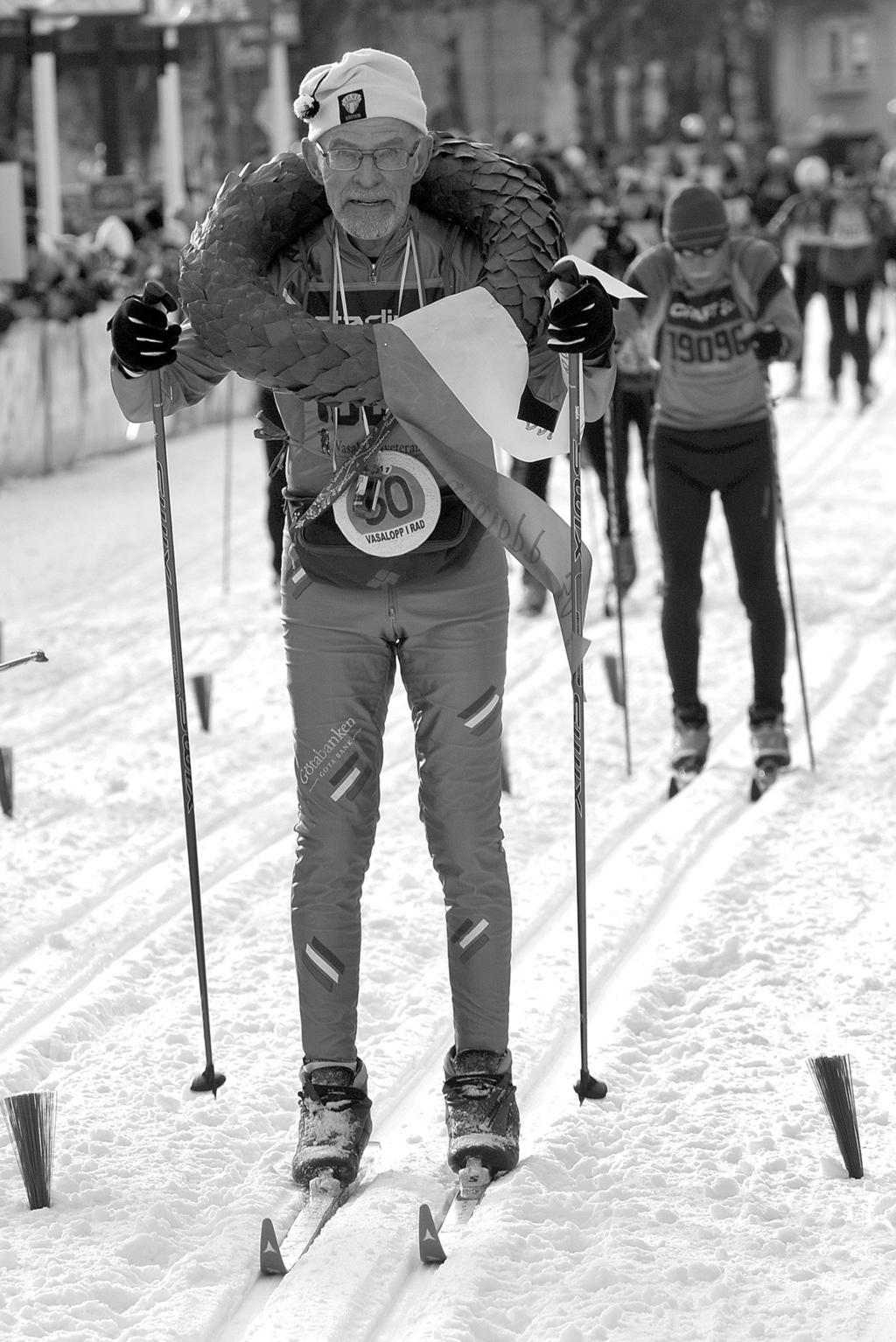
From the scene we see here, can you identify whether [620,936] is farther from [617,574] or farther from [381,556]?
[617,574]

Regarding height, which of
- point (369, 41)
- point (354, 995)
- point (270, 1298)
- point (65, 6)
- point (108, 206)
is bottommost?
point (270, 1298)

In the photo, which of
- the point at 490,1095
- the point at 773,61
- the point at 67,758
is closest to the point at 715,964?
the point at 490,1095

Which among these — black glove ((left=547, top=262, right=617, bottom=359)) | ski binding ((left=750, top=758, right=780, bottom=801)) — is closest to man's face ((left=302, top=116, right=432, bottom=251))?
black glove ((left=547, top=262, right=617, bottom=359))

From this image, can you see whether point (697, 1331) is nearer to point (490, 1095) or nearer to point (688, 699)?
point (490, 1095)

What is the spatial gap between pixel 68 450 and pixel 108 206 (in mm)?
5944

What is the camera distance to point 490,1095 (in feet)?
12.3

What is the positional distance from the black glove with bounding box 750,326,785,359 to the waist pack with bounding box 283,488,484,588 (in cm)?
289

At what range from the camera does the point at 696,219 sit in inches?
246

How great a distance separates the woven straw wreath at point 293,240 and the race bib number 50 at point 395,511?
173mm

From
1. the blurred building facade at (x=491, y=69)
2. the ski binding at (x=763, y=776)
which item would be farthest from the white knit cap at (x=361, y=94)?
the blurred building facade at (x=491, y=69)

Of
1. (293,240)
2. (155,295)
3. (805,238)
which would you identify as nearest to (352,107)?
(293,240)

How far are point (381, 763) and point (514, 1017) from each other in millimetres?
1124

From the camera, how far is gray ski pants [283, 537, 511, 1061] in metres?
3.65

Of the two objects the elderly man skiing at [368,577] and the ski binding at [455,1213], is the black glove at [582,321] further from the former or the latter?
the ski binding at [455,1213]
